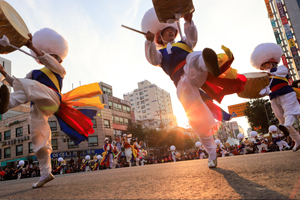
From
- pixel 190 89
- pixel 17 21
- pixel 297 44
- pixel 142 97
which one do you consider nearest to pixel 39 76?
pixel 17 21

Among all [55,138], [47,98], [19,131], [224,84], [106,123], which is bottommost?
[224,84]

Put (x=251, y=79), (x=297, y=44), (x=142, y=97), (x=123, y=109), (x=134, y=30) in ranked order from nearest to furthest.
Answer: (x=134, y=30), (x=251, y=79), (x=297, y=44), (x=123, y=109), (x=142, y=97)

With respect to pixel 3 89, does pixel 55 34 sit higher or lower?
higher

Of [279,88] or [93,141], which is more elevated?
[93,141]

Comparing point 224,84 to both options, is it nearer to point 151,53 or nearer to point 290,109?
point 151,53

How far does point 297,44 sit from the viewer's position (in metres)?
32.9

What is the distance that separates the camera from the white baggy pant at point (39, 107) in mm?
2602

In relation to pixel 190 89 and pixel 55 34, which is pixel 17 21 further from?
pixel 190 89

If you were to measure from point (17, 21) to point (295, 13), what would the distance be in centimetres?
4050

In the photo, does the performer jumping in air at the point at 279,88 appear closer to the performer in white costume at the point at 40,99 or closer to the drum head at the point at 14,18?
the performer in white costume at the point at 40,99

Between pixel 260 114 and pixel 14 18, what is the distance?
112 feet

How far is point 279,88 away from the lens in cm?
433

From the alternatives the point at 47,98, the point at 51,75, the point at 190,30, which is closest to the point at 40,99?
the point at 47,98

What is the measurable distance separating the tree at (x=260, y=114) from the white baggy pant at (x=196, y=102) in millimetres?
32202
